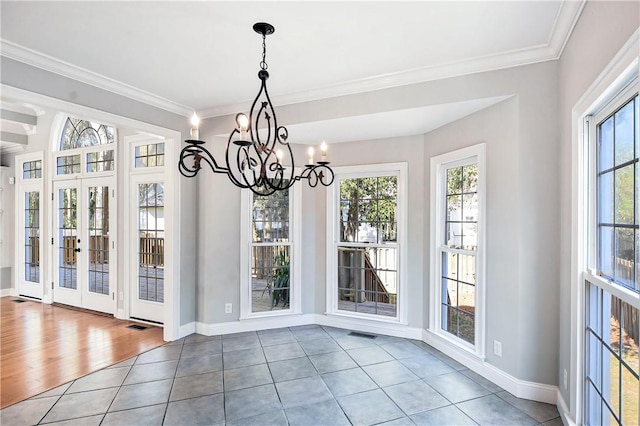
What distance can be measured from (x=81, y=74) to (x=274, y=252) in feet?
8.90

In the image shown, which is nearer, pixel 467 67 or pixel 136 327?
pixel 467 67

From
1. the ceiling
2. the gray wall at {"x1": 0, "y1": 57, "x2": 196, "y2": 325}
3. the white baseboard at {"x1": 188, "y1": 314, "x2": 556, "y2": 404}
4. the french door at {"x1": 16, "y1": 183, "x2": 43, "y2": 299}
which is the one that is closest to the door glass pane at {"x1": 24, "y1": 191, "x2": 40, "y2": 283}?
the french door at {"x1": 16, "y1": 183, "x2": 43, "y2": 299}

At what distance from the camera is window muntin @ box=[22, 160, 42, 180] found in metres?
5.88

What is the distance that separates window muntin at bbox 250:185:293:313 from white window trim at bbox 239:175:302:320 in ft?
0.14

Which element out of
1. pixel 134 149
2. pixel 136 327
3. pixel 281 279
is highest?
pixel 134 149

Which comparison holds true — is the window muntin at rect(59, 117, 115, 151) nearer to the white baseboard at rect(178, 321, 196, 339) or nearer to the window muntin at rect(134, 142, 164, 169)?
the window muntin at rect(134, 142, 164, 169)

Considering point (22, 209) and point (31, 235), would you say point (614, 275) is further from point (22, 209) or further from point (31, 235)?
point (22, 209)

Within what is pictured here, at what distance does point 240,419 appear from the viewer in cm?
240

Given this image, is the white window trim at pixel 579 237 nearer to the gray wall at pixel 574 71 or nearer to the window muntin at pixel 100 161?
the gray wall at pixel 574 71

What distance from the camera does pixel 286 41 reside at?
2.48 metres

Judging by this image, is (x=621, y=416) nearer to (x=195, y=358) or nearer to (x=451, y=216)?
(x=451, y=216)

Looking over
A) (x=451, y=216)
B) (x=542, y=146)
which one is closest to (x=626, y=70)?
(x=542, y=146)

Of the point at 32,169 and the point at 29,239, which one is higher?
the point at 32,169

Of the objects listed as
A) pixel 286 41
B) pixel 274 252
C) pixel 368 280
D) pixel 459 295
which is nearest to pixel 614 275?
pixel 459 295
